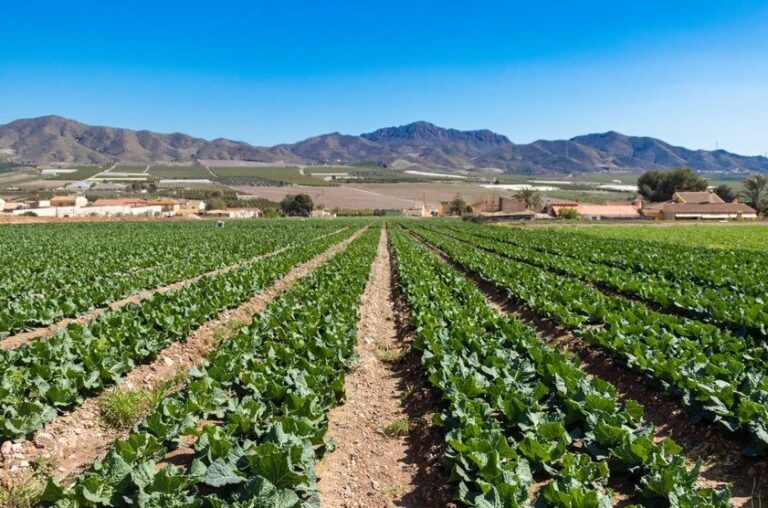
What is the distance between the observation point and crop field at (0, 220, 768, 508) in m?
4.39

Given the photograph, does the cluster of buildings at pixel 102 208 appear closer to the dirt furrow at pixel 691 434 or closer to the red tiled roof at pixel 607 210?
the red tiled roof at pixel 607 210

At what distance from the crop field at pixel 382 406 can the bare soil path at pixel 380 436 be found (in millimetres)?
28

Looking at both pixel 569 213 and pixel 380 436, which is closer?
pixel 380 436

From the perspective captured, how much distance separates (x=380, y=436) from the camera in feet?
21.0

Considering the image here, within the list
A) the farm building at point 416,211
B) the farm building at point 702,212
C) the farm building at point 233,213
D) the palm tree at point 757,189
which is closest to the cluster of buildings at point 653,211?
the farm building at point 702,212

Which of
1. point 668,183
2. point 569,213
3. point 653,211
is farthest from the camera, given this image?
point 668,183

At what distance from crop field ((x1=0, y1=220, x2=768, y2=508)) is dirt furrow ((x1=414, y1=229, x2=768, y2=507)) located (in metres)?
0.02

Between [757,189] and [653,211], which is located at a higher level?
[757,189]

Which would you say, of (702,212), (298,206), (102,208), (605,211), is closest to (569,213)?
(605,211)

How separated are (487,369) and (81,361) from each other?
19.8 ft

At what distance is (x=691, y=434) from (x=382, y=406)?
158 inches

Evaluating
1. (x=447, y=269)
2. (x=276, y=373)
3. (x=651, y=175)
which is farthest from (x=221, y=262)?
(x=651, y=175)

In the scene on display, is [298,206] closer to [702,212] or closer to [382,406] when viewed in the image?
[702,212]

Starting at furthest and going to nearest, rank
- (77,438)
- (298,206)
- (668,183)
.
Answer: (298,206) < (668,183) < (77,438)
